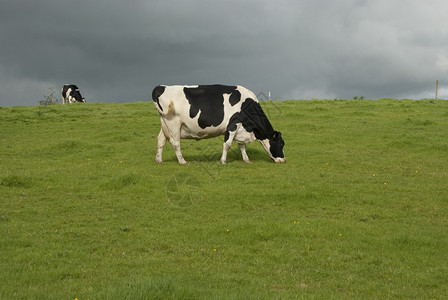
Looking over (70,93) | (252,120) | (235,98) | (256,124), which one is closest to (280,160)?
(256,124)

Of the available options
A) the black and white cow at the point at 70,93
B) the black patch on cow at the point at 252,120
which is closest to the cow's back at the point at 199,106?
the black patch on cow at the point at 252,120

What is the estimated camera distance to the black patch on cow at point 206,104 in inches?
668

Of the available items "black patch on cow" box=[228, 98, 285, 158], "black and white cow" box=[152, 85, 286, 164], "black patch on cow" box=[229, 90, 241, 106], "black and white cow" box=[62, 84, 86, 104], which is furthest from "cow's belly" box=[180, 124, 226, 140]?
"black and white cow" box=[62, 84, 86, 104]

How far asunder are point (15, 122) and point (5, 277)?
2625 centimetres

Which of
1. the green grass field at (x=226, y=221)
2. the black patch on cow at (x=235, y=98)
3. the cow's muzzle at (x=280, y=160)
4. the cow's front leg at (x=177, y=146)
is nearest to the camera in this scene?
the green grass field at (x=226, y=221)

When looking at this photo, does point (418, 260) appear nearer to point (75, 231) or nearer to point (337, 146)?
point (75, 231)

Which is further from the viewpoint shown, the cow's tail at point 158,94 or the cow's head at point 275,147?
the cow's head at point 275,147

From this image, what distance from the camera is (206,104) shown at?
672 inches

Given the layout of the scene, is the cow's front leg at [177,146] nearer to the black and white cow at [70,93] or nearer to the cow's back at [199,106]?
the cow's back at [199,106]

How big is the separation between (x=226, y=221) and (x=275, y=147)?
8336 mm

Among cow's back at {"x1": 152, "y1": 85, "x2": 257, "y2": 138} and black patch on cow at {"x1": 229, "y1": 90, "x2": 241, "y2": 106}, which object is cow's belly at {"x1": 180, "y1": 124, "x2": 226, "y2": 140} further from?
black patch on cow at {"x1": 229, "y1": 90, "x2": 241, "y2": 106}

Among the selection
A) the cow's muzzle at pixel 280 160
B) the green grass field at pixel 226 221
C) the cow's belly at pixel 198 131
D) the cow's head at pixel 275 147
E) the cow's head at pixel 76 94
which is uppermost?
the cow's head at pixel 76 94

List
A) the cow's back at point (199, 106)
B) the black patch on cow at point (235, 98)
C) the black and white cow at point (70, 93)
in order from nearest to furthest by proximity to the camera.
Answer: the cow's back at point (199, 106) < the black patch on cow at point (235, 98) < the black and white cow at point (70, 93)

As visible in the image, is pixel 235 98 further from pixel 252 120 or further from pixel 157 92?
pixel 157 92
